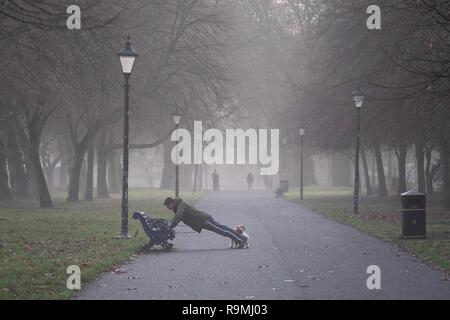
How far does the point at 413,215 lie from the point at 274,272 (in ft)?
23.8

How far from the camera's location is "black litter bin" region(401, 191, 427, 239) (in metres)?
19.1

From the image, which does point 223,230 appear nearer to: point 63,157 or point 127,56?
point 127,56

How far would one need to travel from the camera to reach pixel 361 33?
1041 inches

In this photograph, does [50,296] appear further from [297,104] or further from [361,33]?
[297,104]

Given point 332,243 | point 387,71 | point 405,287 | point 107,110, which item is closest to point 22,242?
point 332,243

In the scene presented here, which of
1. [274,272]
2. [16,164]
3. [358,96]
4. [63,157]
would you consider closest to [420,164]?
[358,96]

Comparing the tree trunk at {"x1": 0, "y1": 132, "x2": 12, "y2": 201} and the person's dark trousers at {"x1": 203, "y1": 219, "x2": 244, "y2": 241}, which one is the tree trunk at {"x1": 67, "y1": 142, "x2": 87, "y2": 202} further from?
the person's dark trousers at {"x1": 203, "y1": 219, "x2": 244, "y2": 241}

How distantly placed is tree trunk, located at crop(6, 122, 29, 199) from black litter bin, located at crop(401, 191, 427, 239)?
24841mm

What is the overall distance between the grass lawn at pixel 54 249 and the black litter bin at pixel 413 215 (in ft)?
20.1

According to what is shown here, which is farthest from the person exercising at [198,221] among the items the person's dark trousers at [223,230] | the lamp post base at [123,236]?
the lamp post base at [123,236]

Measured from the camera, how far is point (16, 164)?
4247 centimetres

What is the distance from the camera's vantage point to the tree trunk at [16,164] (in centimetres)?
3957

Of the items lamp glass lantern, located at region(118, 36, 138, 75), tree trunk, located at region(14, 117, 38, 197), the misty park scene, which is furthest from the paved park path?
tree trunk, located at region(14, 117, 38, 197)
